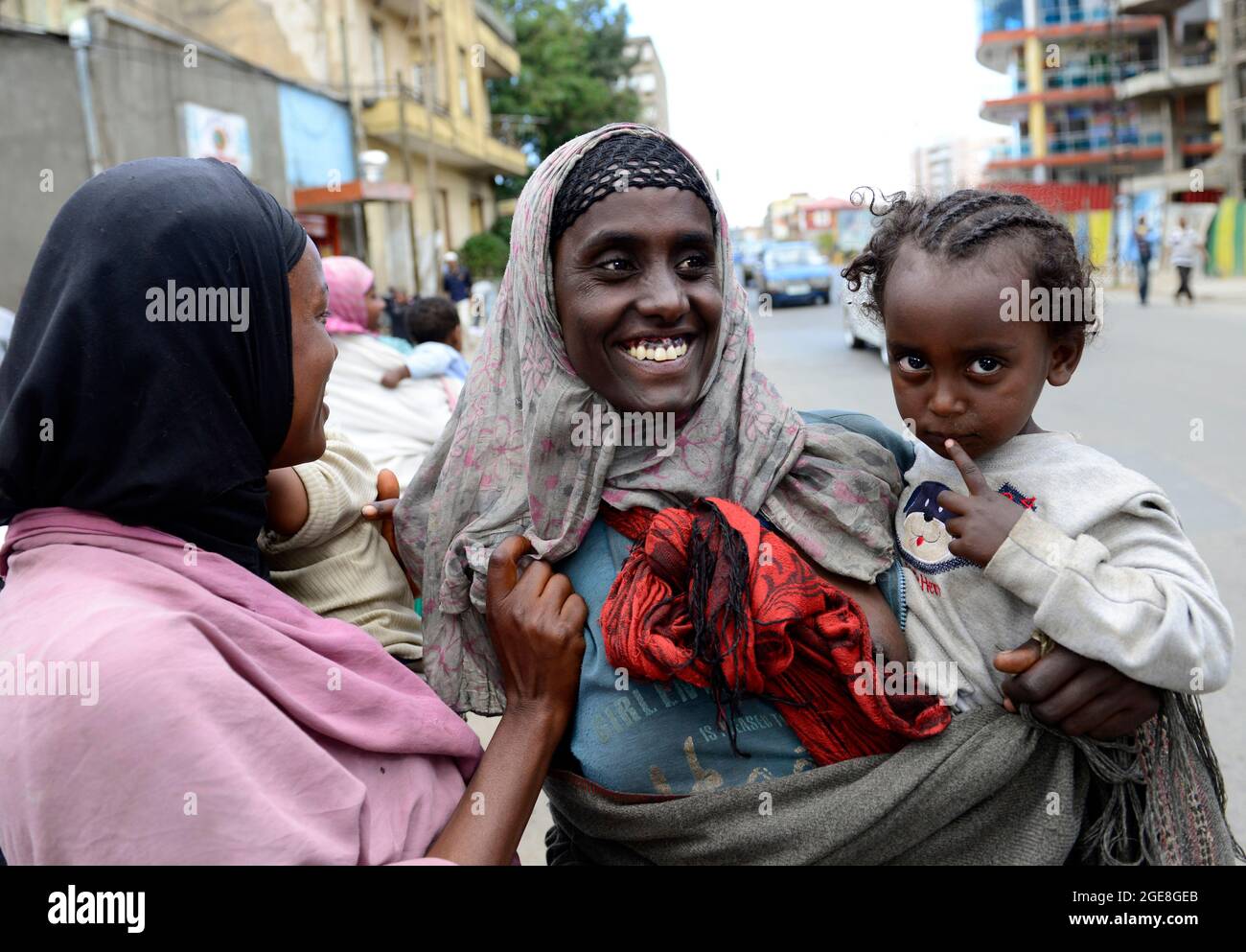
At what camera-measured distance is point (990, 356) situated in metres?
1.65

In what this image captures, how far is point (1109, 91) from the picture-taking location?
40781 mm

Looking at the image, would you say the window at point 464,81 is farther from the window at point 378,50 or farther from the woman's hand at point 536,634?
the woman's hand at point 536,634

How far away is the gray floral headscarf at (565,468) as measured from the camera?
172 cm

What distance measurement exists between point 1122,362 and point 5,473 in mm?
12271

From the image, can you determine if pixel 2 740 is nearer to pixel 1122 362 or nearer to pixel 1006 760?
pixel 1006 760

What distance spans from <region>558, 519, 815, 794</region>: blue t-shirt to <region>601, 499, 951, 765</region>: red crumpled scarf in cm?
4

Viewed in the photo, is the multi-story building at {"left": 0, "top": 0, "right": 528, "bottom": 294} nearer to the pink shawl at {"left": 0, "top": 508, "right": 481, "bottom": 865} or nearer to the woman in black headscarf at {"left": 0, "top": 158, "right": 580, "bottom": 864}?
the woman in black headscarf at {"left": 0, "top": 158, "right": 580, "bottom": 864}

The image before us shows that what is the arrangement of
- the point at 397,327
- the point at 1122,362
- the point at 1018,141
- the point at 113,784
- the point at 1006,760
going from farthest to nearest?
the point at 1018,141, the point at 397,327, the point at 1122,362, the point at 1006,760, the point at 113,784

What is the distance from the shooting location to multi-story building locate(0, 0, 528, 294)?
55.7 ft

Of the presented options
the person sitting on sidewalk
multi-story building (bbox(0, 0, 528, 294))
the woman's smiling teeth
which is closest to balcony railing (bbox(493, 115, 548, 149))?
multi-story building (bbox(0, 0, 528, 294))

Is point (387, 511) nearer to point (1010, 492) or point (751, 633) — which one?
point (751, 633)

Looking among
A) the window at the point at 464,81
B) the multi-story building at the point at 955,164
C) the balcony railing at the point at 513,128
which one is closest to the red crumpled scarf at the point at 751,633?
the multi-story building at the point at 955,164

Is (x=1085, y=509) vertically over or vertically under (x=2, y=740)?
over

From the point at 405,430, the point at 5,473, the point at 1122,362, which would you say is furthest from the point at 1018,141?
the point at 5,473
